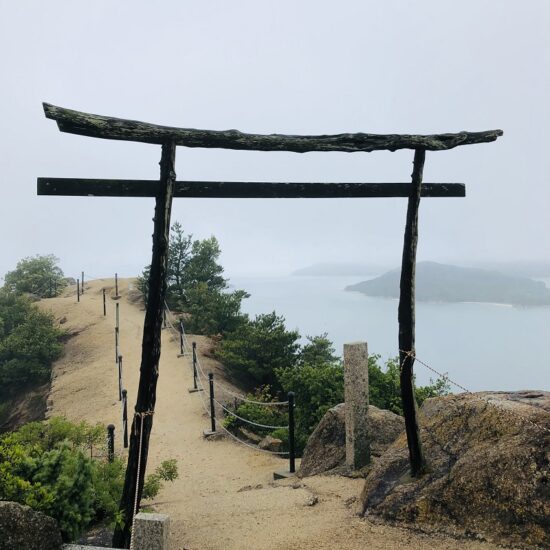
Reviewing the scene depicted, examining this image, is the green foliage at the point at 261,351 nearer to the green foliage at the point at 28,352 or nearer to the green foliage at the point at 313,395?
the green foliage at the point at 313,395

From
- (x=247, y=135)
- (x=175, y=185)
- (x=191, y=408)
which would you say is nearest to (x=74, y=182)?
(x=175, y=185)

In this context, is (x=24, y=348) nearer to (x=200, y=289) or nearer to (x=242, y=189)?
(x=200, y=289)

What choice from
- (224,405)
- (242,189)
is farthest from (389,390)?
(242,189)

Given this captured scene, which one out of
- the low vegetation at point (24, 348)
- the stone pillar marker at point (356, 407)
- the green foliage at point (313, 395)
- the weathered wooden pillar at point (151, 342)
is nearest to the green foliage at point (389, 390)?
the green foliage at point (313, 395)

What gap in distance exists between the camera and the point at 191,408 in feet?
43.8

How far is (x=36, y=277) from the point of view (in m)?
28.2

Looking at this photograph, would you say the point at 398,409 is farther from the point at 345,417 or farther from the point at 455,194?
the point at 455,194

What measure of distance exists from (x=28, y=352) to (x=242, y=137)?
1558 centimetres

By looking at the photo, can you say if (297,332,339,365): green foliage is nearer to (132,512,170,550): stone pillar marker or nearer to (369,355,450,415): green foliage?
(369,355,450,415): green foliage

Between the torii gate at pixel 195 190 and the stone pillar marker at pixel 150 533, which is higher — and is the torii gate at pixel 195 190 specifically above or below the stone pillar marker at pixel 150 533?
above

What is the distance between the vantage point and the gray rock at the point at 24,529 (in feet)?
13.1

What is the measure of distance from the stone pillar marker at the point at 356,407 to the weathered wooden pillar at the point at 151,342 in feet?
11.0

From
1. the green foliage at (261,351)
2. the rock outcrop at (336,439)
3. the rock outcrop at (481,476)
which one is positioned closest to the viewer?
the rock outcrop at (481,476)

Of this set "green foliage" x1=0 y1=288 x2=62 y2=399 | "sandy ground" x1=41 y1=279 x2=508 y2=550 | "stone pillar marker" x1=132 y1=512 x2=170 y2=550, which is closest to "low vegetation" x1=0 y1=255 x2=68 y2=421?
"green foliage" x1=0 y1=288 x2=62 y2=399
